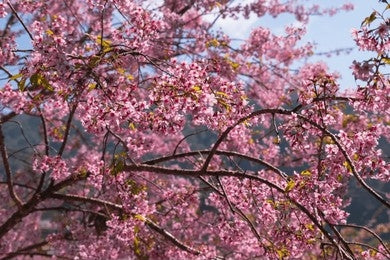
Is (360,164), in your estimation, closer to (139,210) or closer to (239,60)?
(139,210)

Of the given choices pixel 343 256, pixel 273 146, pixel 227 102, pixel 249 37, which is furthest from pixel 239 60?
pixel 343 256

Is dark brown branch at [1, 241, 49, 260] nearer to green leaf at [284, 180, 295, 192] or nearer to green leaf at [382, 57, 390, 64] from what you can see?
green leaf at [284, 180, 295, 192]

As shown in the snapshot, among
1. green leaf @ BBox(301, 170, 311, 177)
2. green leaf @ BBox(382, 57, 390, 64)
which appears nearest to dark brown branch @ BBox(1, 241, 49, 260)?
green leaf @ BBox(301, 170, 311, 177)

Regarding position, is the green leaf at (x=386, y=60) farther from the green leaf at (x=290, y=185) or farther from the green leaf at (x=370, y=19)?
the green leaf at (x=290, y=185)

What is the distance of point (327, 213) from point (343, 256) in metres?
0.52

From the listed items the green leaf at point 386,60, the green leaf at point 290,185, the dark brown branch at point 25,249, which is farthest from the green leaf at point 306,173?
the dark brown branch at point 25,249

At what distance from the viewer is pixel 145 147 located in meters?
7.25

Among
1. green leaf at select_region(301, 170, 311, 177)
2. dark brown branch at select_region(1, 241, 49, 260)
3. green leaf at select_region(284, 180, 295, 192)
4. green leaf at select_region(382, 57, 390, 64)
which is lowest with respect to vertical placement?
green leaf at select_region(284, 180, 295, 192)

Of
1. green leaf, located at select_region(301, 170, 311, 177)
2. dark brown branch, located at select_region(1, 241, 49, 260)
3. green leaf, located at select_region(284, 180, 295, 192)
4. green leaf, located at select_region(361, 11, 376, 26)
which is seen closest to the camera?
green leaf, located at select_region(361, 11, 376, 26)

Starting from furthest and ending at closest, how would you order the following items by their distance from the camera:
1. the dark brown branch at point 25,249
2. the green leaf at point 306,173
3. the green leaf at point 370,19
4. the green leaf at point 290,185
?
1. the dark brown branch at point 25,249
2. the green leaf at point 306,173
3. the green leaf at point 290,185
4. the green leaf at point 370,19

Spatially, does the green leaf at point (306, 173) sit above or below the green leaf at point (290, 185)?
above

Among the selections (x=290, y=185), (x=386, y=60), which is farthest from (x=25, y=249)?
(x=386, y=60)

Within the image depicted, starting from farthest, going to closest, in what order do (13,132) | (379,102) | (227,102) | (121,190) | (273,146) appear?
(13,132), (273,146), (121,190), (227,102), (379,102)

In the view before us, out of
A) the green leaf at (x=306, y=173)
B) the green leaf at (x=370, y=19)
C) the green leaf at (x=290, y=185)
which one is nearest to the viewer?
the green leaf at (x=370, y=19)
